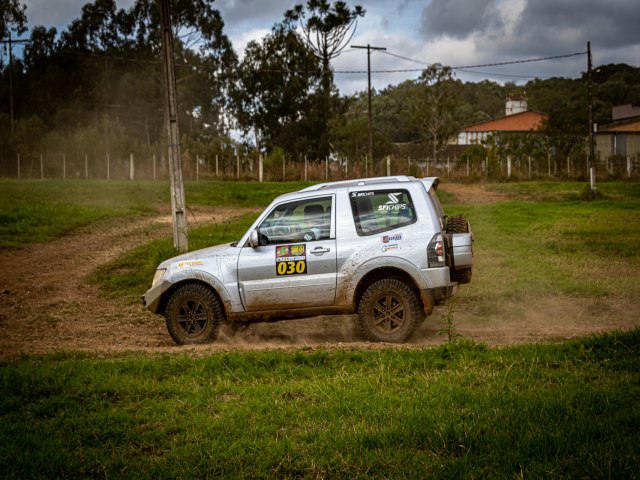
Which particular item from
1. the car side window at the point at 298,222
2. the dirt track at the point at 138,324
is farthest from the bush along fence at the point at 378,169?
the car side window at the point at 298,222

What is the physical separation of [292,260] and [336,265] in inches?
22.4

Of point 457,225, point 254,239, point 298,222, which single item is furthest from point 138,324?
point 457,225

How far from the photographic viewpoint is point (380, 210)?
920cm

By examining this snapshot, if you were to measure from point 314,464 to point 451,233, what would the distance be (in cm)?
495

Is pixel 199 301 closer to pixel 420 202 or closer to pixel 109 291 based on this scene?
pixel 420 202

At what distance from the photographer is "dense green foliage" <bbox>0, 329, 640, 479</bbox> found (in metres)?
4.87

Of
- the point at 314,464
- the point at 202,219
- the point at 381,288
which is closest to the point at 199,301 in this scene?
the point at 381,288

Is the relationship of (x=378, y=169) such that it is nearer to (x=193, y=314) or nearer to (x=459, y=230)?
(x=459, y=230)

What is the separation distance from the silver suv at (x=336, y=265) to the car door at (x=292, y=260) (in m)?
0.01

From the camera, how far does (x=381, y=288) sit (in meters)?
9.03

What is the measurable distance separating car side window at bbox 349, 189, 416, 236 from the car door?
1.09ft

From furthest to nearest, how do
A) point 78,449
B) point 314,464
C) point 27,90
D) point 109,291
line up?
point 27,90 < point 109,291 < point 78,449 < point 314,464

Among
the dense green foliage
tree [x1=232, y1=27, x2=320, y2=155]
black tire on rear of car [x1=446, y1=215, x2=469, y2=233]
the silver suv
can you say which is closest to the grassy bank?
the silver suv

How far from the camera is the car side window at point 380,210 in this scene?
9086mm
